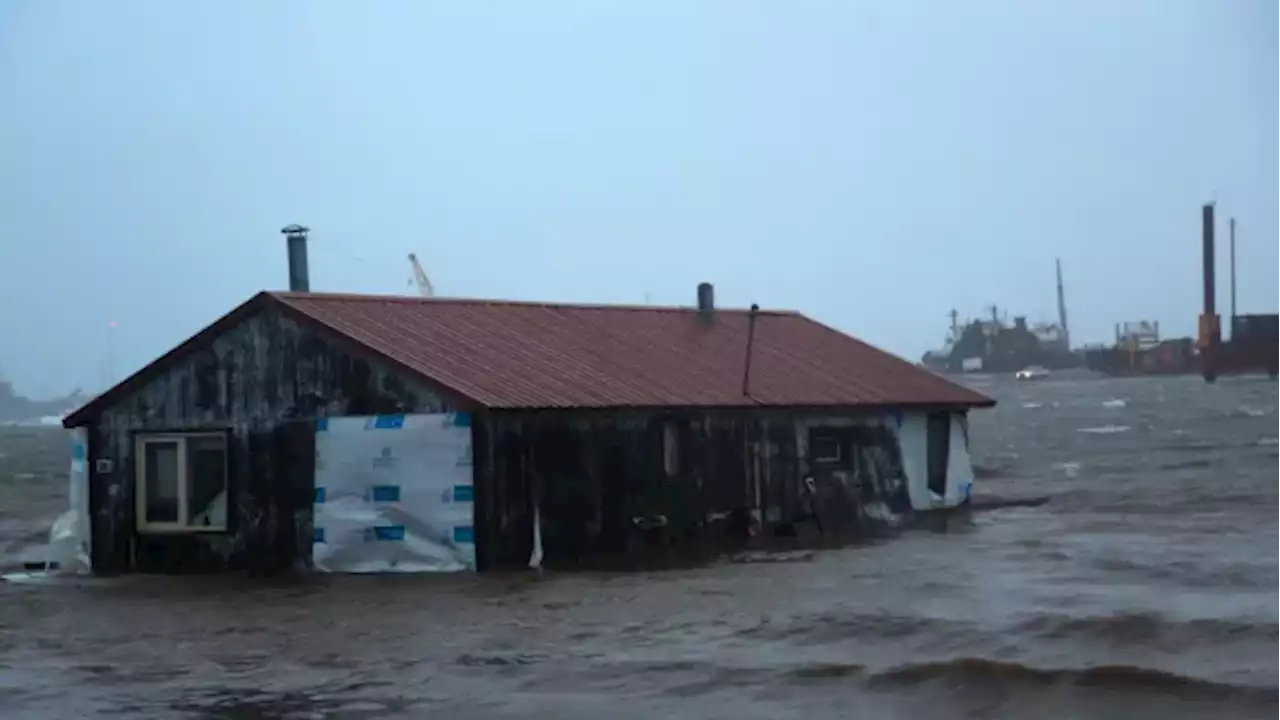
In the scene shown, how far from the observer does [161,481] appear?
73.6 feet

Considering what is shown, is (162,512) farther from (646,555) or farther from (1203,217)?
(1203,217)

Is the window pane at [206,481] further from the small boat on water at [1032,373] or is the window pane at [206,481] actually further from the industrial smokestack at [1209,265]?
the small boat on water at [1032,373]

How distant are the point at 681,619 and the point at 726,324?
1310 centimetres

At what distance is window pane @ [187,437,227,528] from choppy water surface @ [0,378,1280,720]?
42.5 inches

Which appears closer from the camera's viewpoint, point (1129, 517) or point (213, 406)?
point (213, 406)

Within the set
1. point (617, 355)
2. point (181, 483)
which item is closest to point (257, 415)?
point (181, 483)

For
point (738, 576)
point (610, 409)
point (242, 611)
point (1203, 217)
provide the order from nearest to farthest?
point (242, 611)
point (738, 576)
point (610, 409)
point (1203, 217)

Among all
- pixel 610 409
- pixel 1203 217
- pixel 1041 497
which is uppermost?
pixel 1203 217

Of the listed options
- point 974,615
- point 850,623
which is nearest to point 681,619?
point 850,623

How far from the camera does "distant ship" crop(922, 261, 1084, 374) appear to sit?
144m

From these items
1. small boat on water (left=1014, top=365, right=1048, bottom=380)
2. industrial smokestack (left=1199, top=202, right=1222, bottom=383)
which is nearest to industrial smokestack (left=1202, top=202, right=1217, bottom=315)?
industrial smokestack (left=1199, top=202, right=1222, bottom=383)

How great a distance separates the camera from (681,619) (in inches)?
667

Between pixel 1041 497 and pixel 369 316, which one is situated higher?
pixel 369 316

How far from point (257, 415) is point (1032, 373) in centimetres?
12763
